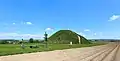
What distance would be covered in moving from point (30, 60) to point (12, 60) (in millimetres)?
2595

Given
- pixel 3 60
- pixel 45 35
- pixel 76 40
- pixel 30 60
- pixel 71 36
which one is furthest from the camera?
pixel 71 36

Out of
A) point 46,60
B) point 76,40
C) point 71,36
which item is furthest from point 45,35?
point 71,36

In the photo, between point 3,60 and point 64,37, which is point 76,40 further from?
point 3,60

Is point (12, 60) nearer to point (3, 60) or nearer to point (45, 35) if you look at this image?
point (3, 60)

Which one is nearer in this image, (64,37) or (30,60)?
(30,60)

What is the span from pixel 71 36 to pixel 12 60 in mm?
→ 166241

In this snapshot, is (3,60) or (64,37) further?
(64,37)

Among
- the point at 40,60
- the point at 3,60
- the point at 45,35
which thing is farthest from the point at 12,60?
the point at 45,35

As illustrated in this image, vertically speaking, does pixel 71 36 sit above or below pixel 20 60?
above

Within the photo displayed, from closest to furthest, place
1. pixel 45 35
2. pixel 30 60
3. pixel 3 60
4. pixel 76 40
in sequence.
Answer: pixel 3 60 < pixel 30 60 < pixel 45 35 < pixel 76 40

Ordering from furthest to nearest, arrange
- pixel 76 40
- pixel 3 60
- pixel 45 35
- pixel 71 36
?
pixel 71 36
pixel 76 40
pixel 45 35
pixel 3 60

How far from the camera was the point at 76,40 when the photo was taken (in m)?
184

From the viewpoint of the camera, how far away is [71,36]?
648 ft

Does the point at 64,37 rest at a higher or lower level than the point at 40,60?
higher
